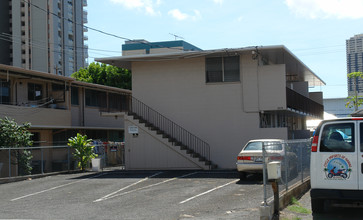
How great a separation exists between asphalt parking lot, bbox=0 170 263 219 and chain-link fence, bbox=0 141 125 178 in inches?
95.0

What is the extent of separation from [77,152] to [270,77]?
10.3 metres

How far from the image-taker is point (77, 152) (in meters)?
23.0

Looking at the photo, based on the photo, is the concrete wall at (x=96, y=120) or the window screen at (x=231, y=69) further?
the concrete wall at (x=96, y=120)

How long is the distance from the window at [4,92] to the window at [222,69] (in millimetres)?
11293

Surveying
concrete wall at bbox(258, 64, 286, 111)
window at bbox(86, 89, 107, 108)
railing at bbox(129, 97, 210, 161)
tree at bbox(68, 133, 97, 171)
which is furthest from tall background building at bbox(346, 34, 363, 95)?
tree at bbox(68, 133, 97, 171)

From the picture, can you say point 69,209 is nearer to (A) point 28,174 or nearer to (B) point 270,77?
(A) point 28,174

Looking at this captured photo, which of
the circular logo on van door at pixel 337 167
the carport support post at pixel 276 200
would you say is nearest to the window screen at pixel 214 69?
the carport support post at pixel 276 200

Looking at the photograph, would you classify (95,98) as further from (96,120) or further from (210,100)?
(210,100)

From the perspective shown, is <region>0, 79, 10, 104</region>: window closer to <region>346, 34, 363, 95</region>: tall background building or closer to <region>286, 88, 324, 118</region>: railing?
<region>286, 88, 324, 118</region>: railing

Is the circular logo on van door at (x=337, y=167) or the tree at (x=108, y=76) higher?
the tree at (x=108, y=76)

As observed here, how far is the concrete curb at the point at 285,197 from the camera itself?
8.72 meters

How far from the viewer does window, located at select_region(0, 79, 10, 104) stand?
25.2m

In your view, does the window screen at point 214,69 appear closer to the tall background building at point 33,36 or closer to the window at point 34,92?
the window at point 34,92

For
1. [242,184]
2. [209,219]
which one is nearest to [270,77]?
[242,184]
